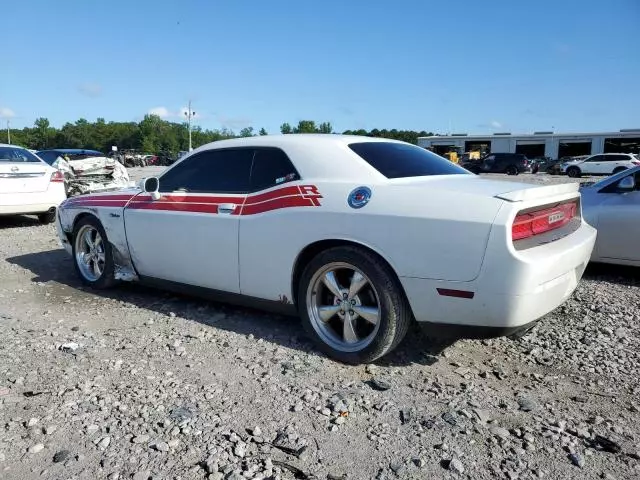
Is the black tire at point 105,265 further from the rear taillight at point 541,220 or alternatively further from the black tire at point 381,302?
the rear taillight at point 541,220

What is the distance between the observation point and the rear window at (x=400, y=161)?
11.9 ft

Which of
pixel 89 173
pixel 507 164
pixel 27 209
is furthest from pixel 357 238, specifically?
pixel 507 164

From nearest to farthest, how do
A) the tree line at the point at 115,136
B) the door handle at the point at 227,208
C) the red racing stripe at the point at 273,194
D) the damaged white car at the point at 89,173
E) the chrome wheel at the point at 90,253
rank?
the red racing stripe at the point at 273,194, the door handle at the point at 227,208, the chrome wheel at the point at 90,253, the damaged white car at the point at 89,173, the tree line at the point at 115,136

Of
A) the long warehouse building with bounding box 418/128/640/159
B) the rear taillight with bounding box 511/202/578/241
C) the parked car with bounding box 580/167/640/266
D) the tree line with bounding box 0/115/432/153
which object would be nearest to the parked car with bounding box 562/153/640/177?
the long warehouse building with bounding box 418/128/640/159

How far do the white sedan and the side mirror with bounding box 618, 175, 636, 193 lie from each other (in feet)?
28.3

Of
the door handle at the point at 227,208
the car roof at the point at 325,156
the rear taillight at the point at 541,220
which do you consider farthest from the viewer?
the door handle at the point at 227,208

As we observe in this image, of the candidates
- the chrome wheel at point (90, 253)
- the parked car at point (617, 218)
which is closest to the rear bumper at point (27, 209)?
the chrome wheel at point (90, 253)

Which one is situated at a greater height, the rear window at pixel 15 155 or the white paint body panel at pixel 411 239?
the rear window at pixel 15 155

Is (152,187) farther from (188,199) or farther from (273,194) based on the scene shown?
(273,194)

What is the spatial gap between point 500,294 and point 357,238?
2.93 feet

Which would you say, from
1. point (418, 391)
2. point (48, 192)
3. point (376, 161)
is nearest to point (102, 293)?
point (376, 161)

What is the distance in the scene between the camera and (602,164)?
3469 cm

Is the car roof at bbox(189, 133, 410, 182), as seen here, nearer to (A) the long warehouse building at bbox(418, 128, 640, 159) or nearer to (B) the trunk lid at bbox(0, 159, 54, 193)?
(B) the trunk lid at bbox(0, 159, 54, 193)

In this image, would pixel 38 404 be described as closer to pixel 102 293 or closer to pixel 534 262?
pixel 102 293
